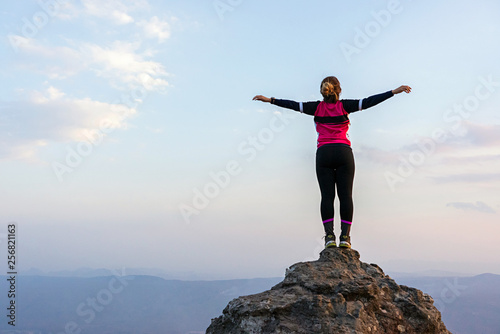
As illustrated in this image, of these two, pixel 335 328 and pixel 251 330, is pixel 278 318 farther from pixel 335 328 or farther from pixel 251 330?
pixel 335 328

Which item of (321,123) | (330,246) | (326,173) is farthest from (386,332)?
(321,123)

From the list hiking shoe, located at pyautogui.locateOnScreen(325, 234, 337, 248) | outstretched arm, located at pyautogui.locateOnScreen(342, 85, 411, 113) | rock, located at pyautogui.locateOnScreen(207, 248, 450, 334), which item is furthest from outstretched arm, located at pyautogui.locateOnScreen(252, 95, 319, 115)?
rock, located at pyautogui.locateOnScreen(207, 248, 450, 334)

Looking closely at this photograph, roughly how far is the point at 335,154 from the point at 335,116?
716 mm

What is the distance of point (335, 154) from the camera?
8281mm

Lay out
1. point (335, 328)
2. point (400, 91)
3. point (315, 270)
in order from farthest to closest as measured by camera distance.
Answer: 1. point (400, 91)
2. point (315, 270)
3. point (335, 328)

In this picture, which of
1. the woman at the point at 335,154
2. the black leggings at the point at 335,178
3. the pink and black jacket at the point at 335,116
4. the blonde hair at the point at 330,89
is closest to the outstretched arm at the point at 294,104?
the pink and black jacket at the point at 335,116

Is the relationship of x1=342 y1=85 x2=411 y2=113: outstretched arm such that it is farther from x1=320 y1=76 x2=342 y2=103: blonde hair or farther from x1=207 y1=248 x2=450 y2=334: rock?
x1=207 y1=248 x2=450 y2=334: rock

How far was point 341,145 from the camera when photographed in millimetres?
8320

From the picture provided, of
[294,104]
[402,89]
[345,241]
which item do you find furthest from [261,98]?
[345,241]

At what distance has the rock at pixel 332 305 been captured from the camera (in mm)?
6332

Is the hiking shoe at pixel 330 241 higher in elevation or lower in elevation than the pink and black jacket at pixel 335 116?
lower

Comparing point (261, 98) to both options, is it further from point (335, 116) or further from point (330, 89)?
point (335, 116)

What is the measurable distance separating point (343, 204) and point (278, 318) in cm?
272

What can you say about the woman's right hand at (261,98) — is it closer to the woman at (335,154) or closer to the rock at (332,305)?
the woman at (335,154)
